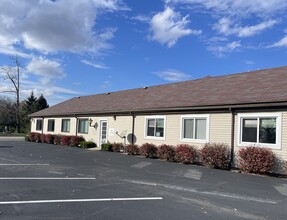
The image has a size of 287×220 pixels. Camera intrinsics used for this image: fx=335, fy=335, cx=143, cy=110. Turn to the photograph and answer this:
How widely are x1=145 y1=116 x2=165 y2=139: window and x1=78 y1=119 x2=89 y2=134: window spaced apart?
867cm

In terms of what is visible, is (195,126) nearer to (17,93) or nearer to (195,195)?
(195,195)

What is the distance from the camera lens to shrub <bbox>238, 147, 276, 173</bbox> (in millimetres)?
13125

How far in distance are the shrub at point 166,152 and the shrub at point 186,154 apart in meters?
0.67

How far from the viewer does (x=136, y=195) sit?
8.66m

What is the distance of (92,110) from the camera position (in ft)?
88.8

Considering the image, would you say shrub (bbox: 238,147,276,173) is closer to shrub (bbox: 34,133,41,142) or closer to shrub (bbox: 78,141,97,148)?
shrub (bbox: 78,141,97,148)

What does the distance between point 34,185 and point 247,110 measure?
950 cm

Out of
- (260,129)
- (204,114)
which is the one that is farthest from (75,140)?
(260,129)

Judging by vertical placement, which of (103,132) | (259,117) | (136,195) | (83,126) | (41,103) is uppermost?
(41,103)

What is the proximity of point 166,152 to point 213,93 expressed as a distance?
4.10 meters

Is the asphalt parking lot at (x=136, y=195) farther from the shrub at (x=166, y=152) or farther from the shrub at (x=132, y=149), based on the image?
the shrub at (x=132, y=149)

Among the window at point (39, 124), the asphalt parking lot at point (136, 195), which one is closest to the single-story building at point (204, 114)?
the asphalt parking lot at point (136, 195)

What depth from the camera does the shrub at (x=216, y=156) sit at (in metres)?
14.9

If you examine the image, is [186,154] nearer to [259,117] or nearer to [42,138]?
[259,117]
